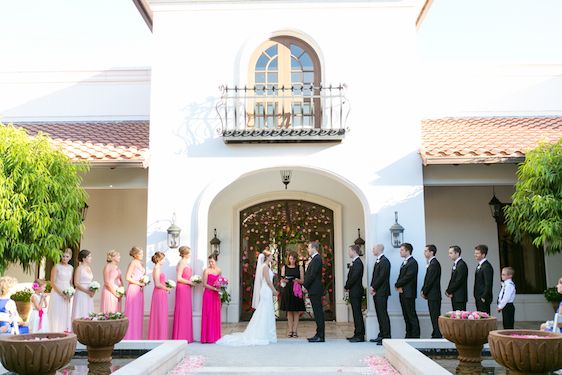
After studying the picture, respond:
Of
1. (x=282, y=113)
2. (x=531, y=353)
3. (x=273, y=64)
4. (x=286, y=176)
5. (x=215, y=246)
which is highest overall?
(x=273, y=64)

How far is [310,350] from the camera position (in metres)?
9.05

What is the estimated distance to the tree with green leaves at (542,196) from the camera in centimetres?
916

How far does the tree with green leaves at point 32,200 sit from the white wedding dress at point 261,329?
133 inches

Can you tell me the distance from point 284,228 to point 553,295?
6.33 m

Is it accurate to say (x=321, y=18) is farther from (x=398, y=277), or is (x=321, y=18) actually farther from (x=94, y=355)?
(x=94, y=355)

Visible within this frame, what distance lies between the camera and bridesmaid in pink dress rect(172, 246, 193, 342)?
10.0 m

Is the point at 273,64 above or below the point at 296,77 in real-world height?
above

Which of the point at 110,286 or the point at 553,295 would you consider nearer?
the point at 110,286

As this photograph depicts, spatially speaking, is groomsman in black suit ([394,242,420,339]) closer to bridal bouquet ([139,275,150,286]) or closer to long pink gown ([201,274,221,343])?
long pink gown ([201,274,221,343])

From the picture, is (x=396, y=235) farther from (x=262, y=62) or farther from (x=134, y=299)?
(x=134, y=299)

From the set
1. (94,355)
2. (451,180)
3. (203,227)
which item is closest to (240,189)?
(203,227)

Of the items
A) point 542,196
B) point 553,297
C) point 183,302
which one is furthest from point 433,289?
point 183,302

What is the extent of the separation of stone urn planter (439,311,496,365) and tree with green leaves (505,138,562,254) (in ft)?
8.96

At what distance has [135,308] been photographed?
386 inches
